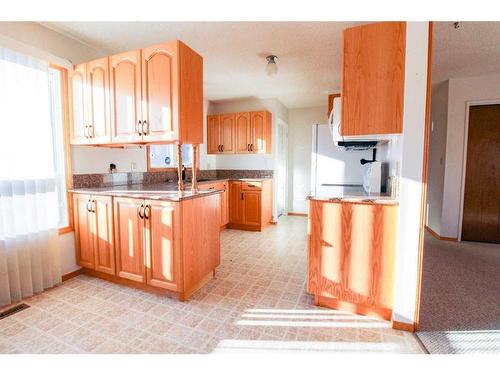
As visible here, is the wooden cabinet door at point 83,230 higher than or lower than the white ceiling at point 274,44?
lower

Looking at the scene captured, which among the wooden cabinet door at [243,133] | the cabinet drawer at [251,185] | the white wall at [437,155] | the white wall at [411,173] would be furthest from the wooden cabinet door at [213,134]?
the white wall at [437,155]

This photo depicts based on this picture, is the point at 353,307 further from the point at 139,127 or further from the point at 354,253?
the point at 139,127

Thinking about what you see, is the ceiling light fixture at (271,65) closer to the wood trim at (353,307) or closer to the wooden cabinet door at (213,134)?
the wooden cabinet door at (213,134)

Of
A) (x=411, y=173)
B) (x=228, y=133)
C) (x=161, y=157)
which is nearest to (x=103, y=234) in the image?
(x=161, y=157)

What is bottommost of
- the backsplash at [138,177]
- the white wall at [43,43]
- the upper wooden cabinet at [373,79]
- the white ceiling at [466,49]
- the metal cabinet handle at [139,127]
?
the backsplash at [138,177]

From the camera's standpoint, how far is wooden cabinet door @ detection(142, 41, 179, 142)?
2004 millimetres

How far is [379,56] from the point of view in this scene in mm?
1650

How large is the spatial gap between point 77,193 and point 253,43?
7.50ft

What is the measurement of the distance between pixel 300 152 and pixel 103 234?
426cm

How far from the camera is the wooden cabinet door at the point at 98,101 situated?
2305 mm

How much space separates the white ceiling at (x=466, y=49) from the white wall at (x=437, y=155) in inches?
18.8

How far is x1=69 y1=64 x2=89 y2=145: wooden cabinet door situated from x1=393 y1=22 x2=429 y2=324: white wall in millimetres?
2688

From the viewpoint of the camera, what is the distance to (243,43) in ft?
8.36

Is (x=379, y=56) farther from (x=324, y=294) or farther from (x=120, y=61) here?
(x=120, y=61)
